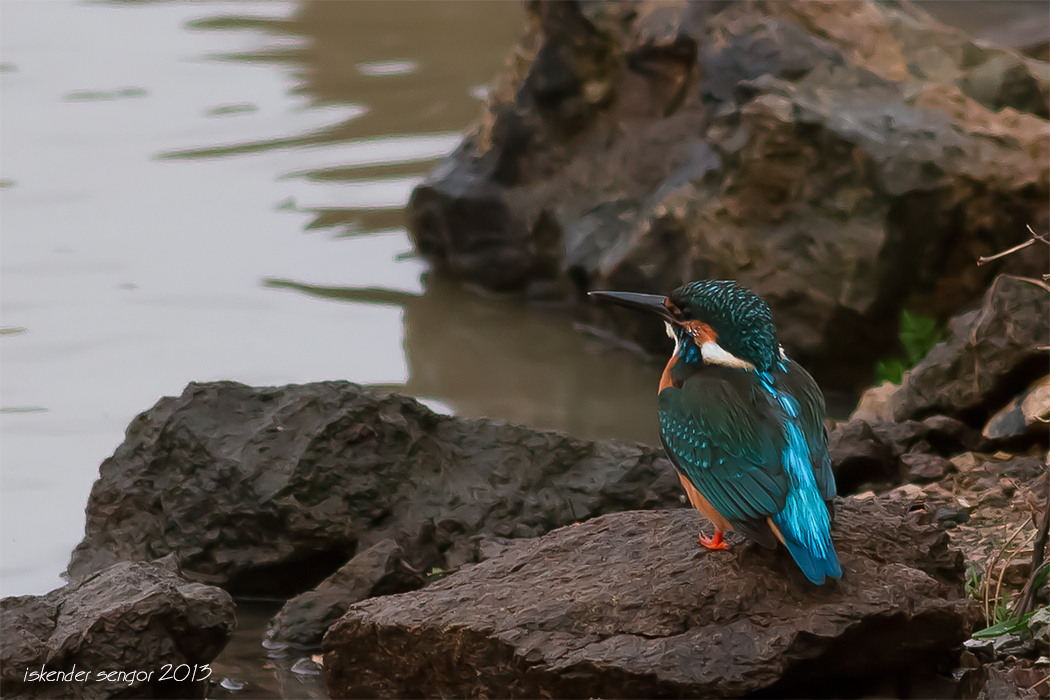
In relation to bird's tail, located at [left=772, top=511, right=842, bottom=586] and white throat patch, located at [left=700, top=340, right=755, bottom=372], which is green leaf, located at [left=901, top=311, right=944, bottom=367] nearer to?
white throat patch, located at [left=700, top=340, right=755, bottom=372]

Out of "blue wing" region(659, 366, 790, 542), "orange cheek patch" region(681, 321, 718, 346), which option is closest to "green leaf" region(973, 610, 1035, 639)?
"blue wing" region(659, 366, 790, 542)

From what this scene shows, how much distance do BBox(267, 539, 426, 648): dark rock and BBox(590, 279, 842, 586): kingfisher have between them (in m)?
1.04

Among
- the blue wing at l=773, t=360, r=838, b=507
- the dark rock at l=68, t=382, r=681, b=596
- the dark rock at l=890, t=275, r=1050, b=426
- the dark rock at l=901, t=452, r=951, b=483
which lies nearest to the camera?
the blue wing at l=773, t=360, r=838, b=507

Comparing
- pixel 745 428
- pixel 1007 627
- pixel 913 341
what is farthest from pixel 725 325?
pixel 913 341

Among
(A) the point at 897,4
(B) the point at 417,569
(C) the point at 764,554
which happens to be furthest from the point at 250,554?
(A) the point at 897,4

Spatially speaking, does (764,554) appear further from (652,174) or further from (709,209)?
(652,174)

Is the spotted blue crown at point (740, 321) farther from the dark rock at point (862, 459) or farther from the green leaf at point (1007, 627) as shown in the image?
the dark rock at point (862, 459)

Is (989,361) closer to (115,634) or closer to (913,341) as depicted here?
(913,341)

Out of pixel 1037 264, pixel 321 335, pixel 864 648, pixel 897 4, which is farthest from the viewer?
pixel 897 4

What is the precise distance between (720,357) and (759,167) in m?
2.71

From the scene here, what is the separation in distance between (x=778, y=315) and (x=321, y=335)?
2.08m

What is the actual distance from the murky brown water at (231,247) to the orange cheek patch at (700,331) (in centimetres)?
141

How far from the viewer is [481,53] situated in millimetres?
10367

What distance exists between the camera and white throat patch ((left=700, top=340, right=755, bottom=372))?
10.9 feet
